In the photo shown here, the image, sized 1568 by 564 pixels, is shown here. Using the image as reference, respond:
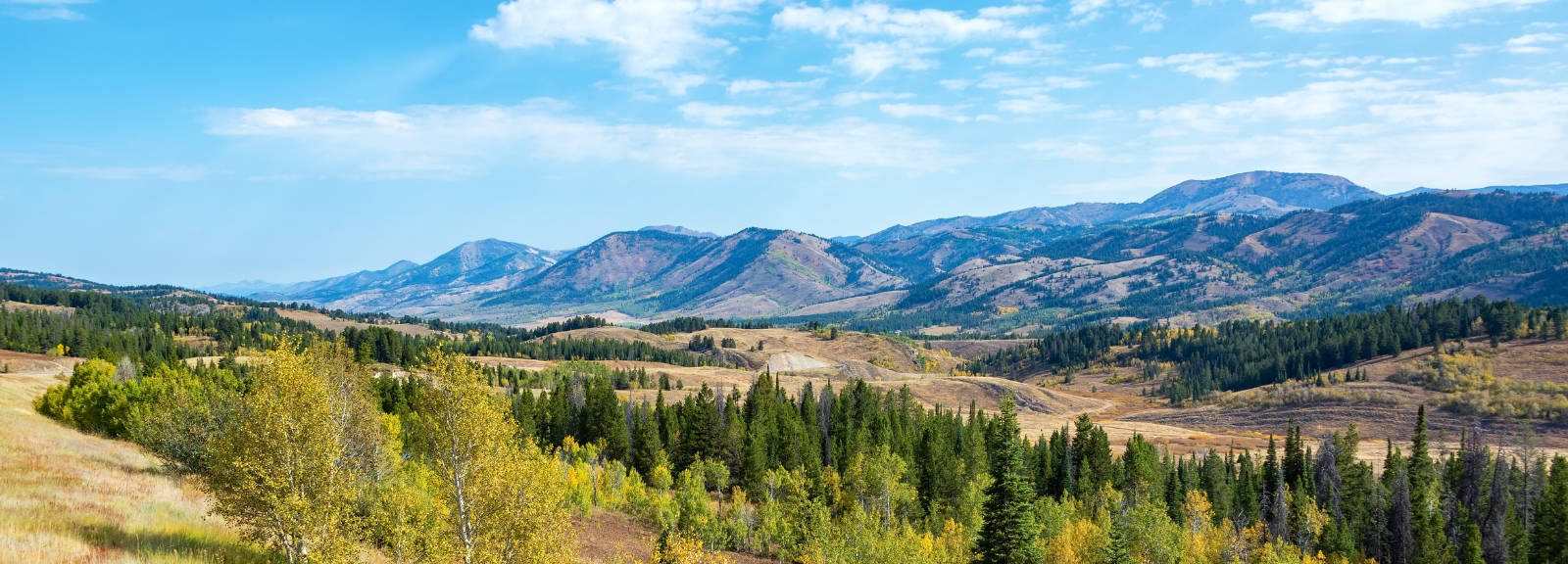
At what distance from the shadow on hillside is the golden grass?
3cm

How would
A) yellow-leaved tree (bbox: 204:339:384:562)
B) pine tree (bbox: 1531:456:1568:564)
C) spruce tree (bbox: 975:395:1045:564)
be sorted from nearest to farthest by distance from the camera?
yellow-leaved tree (bbox: 204:339:384:562) → spruce tree (bbox: 975:395:1045:564) → pine tree (bbox: 1531:456:1568:564)

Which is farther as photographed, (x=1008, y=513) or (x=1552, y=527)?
(x=1552, y=527)

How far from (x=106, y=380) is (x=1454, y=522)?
146584 mm

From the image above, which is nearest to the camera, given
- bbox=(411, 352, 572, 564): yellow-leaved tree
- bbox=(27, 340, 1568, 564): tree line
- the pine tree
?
bbox=(27, 340, 1568, 564): tree line

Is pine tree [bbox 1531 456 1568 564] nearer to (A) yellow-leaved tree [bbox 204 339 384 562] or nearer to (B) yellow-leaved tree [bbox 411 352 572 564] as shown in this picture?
(B) yellow-leaved tree [bbox 411 352 572 564]

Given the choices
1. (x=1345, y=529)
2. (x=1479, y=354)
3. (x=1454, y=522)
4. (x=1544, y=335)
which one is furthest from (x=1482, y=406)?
(x=1345, y=529)

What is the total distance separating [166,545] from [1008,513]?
3955cm

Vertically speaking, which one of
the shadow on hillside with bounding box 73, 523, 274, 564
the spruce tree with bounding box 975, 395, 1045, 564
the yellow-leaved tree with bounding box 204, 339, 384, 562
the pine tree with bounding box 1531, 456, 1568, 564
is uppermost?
the yellow-leaved tree with bounding box 204, 339, 384, 562

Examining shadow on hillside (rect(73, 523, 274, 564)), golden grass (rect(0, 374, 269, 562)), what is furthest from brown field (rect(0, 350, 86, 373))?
shadow on hillside (rect(73, 523, 274, 564))

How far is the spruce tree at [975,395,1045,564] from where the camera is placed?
46.3m

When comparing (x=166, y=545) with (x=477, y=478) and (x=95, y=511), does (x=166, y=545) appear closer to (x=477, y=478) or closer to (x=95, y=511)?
(x=95, y=511)

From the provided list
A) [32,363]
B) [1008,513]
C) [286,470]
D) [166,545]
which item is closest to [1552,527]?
[1008,513]

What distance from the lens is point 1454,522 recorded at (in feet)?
310

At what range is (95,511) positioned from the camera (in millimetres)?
32000
